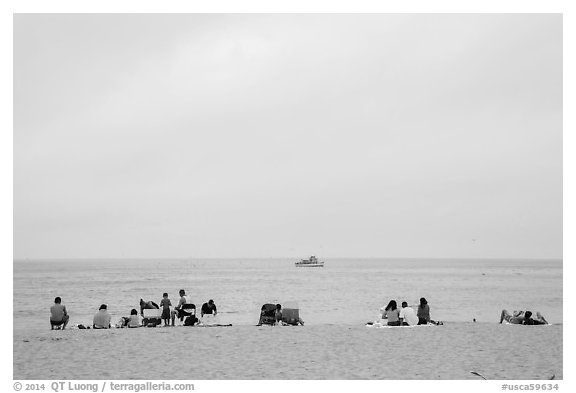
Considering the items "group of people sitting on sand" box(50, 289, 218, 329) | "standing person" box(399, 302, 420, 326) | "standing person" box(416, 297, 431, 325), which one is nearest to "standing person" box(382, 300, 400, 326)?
"standing person" box(399, 302, 420, 326)

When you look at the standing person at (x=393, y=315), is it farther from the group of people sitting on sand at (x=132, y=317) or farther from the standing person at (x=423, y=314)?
the group of people sitting on sand at (x=132, y=317)

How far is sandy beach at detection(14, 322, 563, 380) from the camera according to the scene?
15.1m

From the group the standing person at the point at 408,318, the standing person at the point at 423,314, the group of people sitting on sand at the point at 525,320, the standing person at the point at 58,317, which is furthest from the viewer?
the group of people sitting on sand at the point at 525,320

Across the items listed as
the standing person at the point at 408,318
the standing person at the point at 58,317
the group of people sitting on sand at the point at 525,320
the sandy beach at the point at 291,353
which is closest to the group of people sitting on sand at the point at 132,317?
the standing person at the point at 58,317

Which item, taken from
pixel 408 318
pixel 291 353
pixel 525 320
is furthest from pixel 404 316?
pixel 291 353

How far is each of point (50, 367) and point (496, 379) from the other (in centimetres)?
1064

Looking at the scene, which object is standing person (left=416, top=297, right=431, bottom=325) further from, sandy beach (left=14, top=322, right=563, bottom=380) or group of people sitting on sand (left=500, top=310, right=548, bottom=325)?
group of people sitting on sand (left=500, top=310, right=548, bottom=325)

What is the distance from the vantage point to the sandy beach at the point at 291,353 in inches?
594

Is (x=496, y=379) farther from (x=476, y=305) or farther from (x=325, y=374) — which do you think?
(x=476, y=305)

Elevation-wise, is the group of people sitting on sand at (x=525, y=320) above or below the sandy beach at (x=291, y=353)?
above

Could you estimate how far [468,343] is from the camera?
19281 mm
